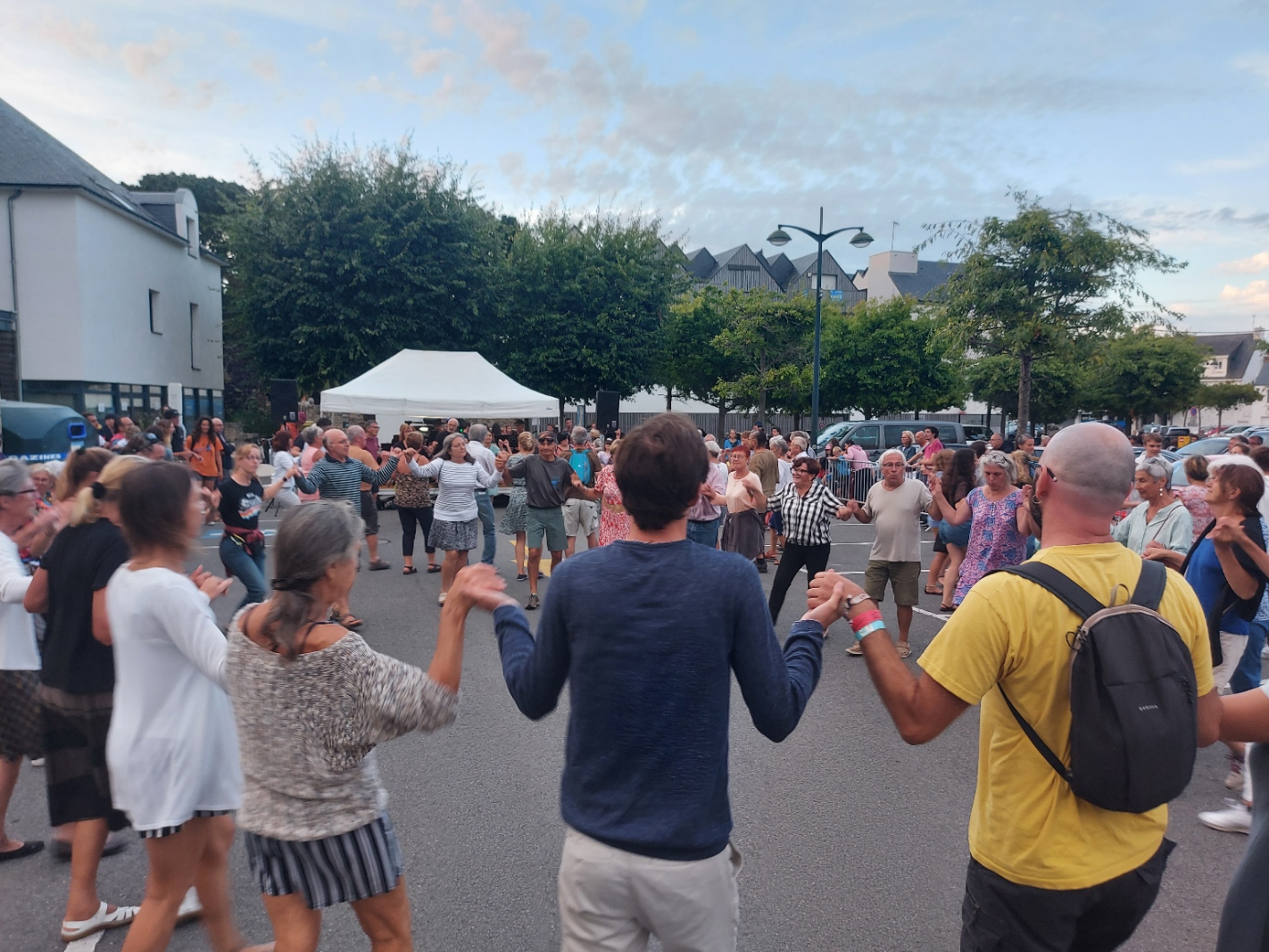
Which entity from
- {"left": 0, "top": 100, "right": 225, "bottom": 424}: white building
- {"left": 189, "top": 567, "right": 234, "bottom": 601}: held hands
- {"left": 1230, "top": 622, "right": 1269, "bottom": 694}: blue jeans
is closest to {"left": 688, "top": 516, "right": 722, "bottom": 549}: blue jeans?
{"left": 1230, "top": 622, "right": 1269, "bottom": 694}: blue jeans

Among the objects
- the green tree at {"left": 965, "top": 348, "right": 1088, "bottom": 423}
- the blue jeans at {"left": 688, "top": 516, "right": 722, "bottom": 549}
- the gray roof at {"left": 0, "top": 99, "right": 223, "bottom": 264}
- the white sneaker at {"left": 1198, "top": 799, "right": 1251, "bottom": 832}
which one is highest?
the gray roof at {"left": 0, "top": 99, "right": 223, "bottom": 264}

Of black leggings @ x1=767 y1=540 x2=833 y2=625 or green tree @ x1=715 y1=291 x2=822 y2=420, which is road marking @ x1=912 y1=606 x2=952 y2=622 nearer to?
black leggings @ x1=767 y1=540 x2=833 y2=625

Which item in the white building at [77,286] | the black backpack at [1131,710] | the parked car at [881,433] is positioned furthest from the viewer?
the parked car at [881,433]

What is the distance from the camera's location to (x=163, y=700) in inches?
101

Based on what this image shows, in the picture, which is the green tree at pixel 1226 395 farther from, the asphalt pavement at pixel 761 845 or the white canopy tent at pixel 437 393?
the asphalt pavement at pixel 761 845

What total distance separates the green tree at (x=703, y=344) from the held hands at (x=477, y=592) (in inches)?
1195

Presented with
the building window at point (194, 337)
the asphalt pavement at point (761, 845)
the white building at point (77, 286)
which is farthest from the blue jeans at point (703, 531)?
the building window at point (194, 337)

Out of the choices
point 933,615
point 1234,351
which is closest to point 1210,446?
point 933,615

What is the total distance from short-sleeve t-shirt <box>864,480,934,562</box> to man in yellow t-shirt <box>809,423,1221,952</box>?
503cm

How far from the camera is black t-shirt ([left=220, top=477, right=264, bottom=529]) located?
6723mm

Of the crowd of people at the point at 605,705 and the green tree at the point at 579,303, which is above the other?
the green tree at the point at 579,303

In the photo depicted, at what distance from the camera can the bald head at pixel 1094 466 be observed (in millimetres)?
1956

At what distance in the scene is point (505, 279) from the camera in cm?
2847

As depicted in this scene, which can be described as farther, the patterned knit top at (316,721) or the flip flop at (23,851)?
the flip flop at (23,851)
